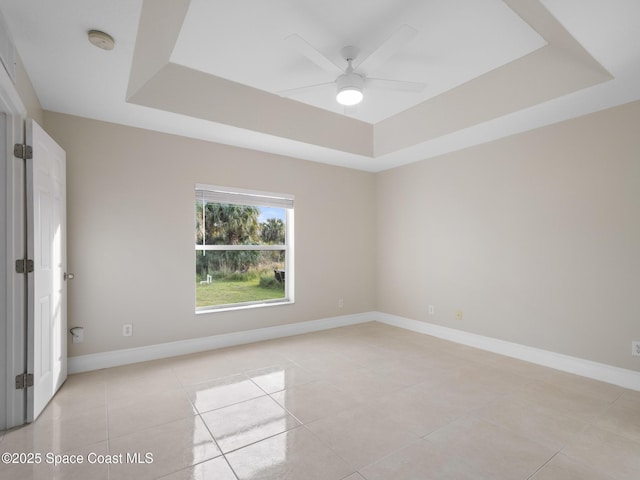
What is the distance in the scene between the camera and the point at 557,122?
3.20 m

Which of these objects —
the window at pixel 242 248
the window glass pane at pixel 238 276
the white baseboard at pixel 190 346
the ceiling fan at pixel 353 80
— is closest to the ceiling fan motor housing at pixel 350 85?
the ceiling fan at pixel 353 80

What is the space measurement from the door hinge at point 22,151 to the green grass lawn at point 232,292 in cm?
202

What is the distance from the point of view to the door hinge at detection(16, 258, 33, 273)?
214cm

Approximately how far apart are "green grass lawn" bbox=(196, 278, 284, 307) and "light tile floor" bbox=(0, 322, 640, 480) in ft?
2.67

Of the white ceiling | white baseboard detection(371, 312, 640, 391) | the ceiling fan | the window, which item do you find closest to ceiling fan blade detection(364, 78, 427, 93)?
the ceiling fan

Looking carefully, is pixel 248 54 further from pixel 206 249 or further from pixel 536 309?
pixel 536 309

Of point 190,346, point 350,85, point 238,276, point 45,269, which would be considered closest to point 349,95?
point 350,85

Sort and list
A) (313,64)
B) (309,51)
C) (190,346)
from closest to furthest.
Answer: (309,51) < (313,64) < (190,346)

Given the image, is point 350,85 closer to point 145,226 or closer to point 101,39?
point 101,39

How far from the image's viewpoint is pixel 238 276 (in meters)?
4.14

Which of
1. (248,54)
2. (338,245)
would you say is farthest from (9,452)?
(338,245)

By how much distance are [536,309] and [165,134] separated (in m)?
4.33

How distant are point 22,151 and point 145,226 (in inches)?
51.6

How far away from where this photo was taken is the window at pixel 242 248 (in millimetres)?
3844
